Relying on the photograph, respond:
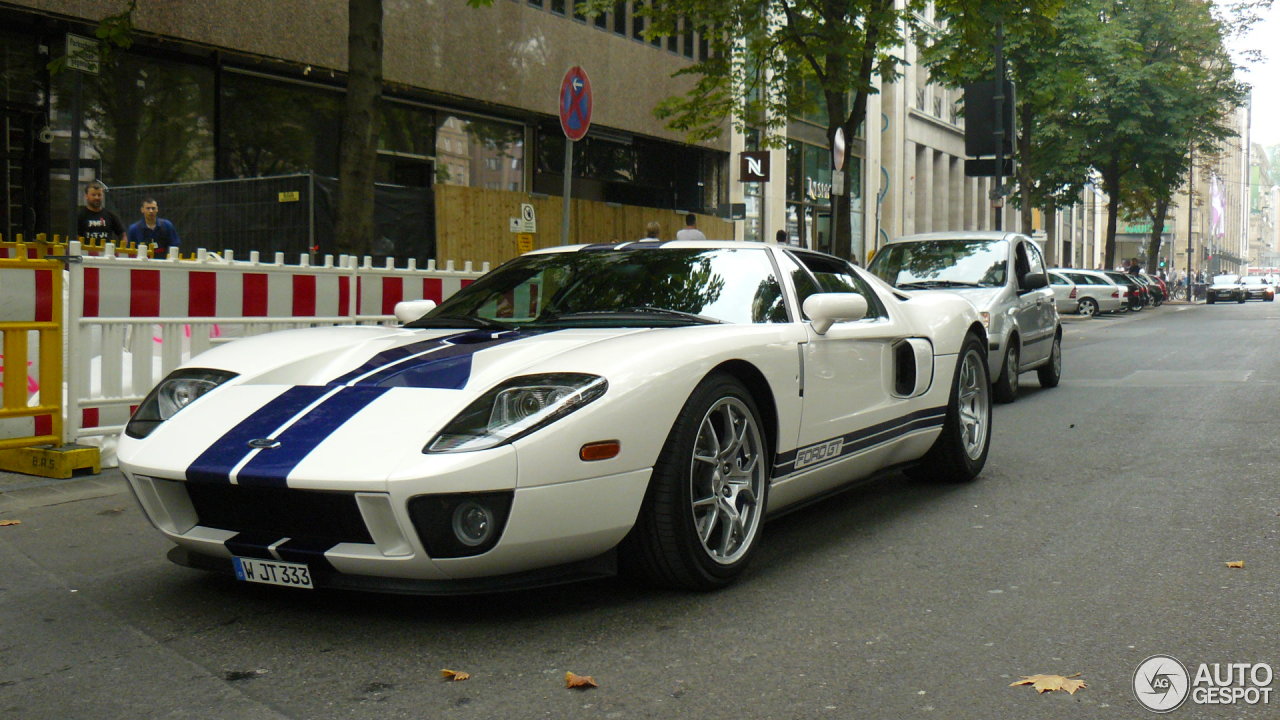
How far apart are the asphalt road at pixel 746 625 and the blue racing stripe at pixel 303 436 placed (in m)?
0.49

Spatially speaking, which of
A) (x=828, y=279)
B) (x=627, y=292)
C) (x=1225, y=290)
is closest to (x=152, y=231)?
(x=828, y=279)

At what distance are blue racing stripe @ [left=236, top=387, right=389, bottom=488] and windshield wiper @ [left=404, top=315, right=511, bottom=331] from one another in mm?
943

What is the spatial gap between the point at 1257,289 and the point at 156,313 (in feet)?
209

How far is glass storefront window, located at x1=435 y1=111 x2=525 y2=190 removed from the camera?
18.2m

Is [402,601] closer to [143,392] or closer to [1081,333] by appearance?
[143,392]

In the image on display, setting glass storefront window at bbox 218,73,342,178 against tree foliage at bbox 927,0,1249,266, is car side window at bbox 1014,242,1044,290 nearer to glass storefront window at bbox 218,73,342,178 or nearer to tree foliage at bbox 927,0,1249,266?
glass storefront window at bbox 218,73,342,178

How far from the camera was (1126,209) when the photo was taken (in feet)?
178

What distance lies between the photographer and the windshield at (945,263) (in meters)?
11.4

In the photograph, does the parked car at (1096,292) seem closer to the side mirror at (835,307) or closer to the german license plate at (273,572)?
the side mirror at (835,307)

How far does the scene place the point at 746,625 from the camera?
378 cm

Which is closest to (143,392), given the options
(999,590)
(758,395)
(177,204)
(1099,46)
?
(758,395)

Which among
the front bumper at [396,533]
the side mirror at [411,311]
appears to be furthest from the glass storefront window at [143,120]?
the front bumper at [396,533]

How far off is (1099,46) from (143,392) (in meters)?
31.0

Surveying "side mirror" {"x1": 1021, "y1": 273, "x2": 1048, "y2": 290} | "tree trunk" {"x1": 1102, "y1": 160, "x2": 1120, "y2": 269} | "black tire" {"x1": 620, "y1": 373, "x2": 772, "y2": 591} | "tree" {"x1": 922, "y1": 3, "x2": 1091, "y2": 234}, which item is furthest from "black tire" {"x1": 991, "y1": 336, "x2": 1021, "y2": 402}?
"tree trunk" {"x1": 1102, "y1": 160, "x2": 1120, "y2": 269}
